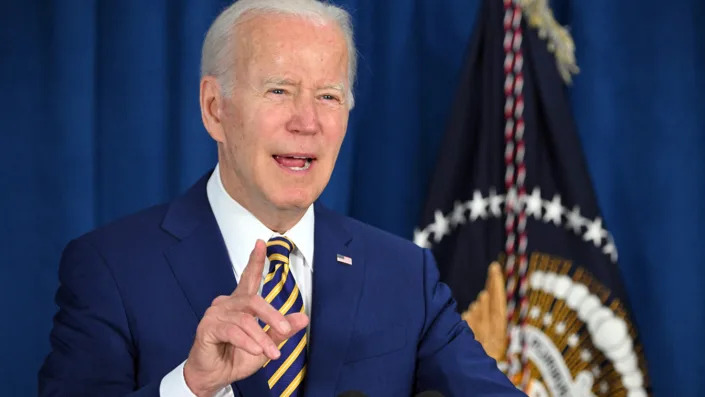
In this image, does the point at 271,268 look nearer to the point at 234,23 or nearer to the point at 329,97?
the point at 329,97

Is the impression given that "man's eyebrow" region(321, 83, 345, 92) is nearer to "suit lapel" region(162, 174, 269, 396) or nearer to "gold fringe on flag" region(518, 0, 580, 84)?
"suit lapel" region(162, 174, 269, 396)

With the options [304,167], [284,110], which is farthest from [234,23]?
[304,167]

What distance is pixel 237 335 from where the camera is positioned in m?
1.44

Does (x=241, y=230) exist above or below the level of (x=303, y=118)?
below

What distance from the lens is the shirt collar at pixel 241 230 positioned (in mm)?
1954

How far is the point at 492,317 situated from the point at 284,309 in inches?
47.9

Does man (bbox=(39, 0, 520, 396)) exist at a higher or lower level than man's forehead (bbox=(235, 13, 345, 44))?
lower

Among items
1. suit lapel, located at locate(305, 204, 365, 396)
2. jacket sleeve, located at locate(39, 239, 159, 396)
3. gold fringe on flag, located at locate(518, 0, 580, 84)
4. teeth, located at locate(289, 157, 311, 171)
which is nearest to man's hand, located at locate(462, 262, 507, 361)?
gold fringe on flag, located at locate(518, 0, 580, 84)

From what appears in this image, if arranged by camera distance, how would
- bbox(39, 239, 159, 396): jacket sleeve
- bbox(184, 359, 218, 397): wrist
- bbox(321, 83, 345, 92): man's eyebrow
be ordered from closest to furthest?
bbox(184, 359, 218, 397): wrist → bbox(39, 239, 159, 396): jacket sleeve → bbox(321, 83, 345, 92): man's eyebrow

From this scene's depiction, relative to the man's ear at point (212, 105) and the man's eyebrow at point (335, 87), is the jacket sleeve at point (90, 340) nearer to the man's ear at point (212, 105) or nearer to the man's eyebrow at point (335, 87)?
the man's ear at point (212, 105)

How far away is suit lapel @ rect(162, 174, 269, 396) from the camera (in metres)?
1.86

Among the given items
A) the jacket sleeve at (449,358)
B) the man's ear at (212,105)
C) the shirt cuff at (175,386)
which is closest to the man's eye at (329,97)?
the man's ear at (212,105)

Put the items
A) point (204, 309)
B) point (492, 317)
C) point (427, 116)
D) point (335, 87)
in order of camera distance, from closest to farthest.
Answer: point (204, 309) < point (335, 87) < point (492, 317) < point (427, 116)

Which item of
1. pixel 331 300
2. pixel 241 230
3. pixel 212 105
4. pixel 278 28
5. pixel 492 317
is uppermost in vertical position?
pixel 278 28
